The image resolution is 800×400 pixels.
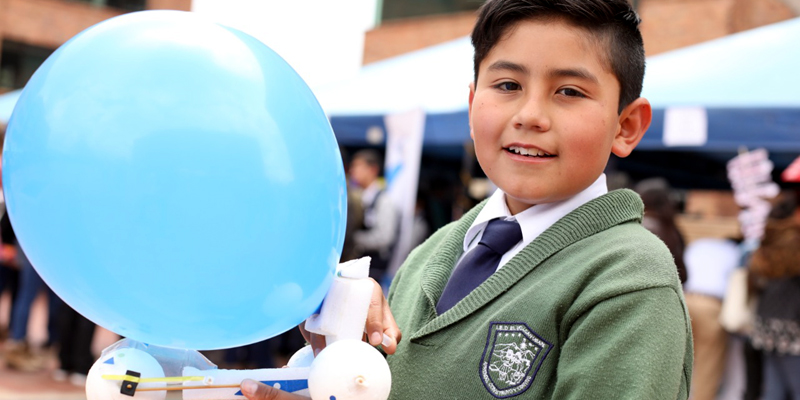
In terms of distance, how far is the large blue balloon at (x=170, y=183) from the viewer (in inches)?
40.0

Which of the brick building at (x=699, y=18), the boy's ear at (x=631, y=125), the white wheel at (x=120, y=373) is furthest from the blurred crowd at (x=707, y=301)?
the brick building at (x=699, y=18)

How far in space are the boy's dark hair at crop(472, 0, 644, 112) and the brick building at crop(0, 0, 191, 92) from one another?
2264cm

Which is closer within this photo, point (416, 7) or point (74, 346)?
point (74, 346)

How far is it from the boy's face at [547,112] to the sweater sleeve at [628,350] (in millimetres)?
265

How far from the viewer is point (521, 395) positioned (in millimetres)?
1204

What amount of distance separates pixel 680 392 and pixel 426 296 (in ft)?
1.49

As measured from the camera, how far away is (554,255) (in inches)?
52.2

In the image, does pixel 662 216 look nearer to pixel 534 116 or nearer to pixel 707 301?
pixel 707 301

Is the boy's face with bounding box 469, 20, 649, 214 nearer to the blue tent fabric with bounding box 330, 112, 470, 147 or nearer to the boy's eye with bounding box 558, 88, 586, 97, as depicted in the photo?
the boy's eye with bounding box 558, 88, 586, 97

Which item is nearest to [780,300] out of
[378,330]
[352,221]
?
[352,221]

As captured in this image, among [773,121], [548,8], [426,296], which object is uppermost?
[548,8]

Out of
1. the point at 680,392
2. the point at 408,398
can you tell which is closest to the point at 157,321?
the point at 408,398

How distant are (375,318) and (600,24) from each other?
60cm

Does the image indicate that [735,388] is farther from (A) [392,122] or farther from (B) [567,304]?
(B) [567,304]
